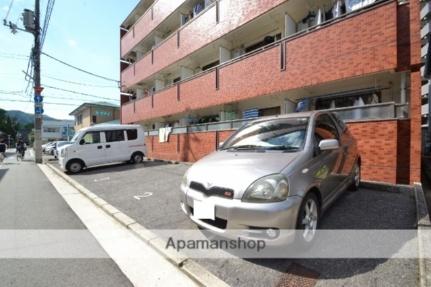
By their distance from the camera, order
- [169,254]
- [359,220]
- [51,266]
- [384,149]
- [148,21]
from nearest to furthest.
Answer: [51,266], [169,254], [359,220], [384,149], [148,21]

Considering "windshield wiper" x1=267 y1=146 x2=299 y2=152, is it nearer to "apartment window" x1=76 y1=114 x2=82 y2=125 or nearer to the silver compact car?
the silver compact car

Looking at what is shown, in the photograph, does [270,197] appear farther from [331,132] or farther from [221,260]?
[331,132]

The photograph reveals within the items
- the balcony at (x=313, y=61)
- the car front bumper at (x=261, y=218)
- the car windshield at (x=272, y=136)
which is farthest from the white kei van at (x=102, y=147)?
the car front bumper at (x=261, y=218)

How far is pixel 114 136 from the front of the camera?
11.6m

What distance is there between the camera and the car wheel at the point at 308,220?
2.62 m

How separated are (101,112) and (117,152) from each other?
22772 millimetres

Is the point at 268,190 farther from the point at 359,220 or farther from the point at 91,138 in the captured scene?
the point at 91,138

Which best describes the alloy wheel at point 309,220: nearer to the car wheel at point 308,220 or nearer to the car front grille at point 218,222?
the car wheel at point 308,220

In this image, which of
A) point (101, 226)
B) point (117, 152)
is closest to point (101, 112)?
point (117, 152)

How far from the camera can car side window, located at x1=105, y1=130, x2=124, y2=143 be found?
11469 mm

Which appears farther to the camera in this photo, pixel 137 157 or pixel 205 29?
pixel 137 157

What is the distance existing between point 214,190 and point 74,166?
987 centimetres

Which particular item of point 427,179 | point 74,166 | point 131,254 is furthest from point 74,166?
point 427,179

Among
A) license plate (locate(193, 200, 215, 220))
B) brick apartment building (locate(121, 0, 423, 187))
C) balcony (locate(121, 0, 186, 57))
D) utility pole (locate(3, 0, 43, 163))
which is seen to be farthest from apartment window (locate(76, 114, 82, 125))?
license plate (locate(193, 200, 215, 220))
